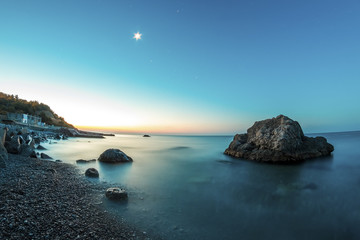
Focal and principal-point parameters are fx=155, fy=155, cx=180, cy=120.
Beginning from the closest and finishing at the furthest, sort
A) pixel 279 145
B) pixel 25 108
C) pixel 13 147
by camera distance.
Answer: pixel 13 147, pixel 279 145, pixel 25 108

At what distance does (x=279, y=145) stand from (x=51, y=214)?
21.9 meters

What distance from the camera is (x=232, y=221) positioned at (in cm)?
666

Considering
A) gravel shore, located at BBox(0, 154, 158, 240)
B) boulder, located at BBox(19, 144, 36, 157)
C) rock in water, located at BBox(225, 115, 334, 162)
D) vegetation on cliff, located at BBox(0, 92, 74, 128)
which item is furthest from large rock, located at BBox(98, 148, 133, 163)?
vegetation on cliff, located at BBox(0, 92, 74, 128)

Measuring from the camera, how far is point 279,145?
19375 millimetres

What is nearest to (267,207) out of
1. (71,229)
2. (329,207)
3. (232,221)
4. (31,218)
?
(232,221)

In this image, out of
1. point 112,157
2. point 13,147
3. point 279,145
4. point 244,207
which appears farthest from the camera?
point 279,145

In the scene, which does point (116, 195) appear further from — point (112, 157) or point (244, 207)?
point (112, 157)

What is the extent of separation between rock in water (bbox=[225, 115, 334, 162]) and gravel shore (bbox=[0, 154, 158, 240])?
1931 centimetres

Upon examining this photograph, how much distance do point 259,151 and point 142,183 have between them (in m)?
16.5

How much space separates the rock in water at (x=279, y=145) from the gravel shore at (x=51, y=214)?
760 inches

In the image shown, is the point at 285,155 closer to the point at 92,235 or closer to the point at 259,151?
the point at 259,151

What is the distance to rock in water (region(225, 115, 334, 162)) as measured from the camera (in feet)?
63.5

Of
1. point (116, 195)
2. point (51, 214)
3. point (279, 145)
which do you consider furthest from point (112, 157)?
point (279, 145)

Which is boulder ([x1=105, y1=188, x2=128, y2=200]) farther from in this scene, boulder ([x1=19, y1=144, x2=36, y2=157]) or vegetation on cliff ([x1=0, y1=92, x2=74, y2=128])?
vegetation on cliff ([x1=0, y1=92, x2=74, y2=128])
